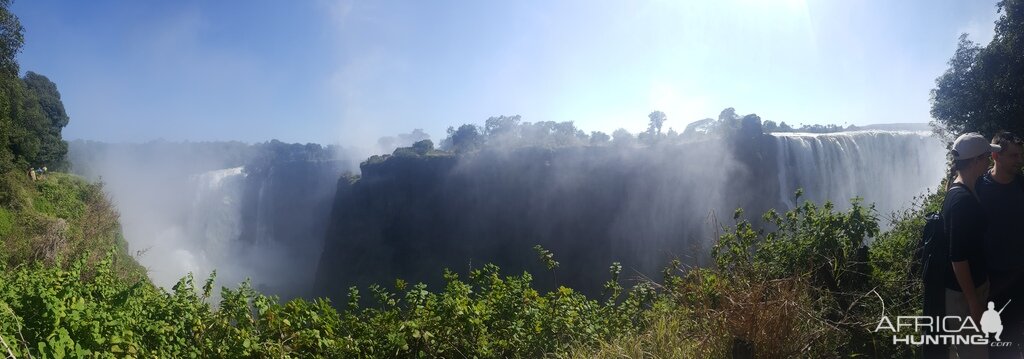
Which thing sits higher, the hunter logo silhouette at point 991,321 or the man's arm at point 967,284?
the man's arm at point 967,284

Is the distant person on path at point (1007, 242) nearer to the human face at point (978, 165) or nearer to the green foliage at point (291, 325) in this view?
the human face at point (978, 165)

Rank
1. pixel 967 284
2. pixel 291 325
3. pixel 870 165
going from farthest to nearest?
pixel 870 165, pixel 291 325, pixel 967 284

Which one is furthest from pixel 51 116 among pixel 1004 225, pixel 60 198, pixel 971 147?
pixel 1004 225

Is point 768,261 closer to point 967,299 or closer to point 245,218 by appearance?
point 967,299

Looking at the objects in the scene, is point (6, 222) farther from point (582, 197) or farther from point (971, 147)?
point (582, 197)

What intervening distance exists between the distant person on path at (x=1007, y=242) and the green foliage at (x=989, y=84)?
42.7ft

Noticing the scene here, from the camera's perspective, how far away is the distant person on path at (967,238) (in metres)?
2.50

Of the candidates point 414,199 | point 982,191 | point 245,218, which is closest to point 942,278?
point 982,191

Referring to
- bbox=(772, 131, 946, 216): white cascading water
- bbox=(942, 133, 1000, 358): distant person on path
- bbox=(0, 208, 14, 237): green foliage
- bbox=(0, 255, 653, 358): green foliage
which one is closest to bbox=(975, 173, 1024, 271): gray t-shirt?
bbox=(942, 133, 1000, 358): distant person on path

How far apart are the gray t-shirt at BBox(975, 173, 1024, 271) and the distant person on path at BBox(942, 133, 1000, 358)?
102 millimetres

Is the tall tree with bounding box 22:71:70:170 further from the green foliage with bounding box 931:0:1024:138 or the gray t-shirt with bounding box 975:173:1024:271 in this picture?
the green foliage with bounding box 931:0:1024:138

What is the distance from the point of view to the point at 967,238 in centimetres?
251

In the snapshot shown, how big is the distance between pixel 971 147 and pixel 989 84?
1411 cm

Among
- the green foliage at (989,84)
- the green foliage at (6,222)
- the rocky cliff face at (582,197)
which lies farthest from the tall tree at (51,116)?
the green foliage at (989,84)
